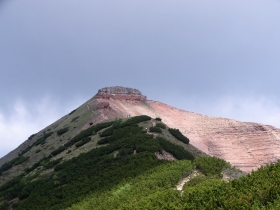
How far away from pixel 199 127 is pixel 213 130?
3.24 meters

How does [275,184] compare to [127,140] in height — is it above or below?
below

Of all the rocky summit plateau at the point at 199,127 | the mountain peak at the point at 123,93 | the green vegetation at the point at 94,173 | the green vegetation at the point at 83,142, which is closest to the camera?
the green vegetation at the point at 94,173

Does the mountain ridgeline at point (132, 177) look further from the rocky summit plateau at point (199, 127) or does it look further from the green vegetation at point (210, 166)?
the rocky summit plateau at point (199, 127)

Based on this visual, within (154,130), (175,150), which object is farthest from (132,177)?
(154,130)

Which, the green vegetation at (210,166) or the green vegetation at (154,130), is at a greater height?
the green vegetation at (154,130)

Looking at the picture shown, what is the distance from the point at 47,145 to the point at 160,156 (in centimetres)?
2327

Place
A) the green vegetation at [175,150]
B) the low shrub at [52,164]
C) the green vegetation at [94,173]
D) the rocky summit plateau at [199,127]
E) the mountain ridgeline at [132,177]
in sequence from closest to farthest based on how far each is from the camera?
1. the mountain ridgeline at [132,177]
2. the green vegetation at [94,173]
3. the green vegetation at [175,150]
4. the low shrub at [52,164]
5. the rocky summit plateau at [199,127]

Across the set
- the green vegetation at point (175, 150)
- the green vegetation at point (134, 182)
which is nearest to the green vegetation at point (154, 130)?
the green vegetation at point (134, 182)

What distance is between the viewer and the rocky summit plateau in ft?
186

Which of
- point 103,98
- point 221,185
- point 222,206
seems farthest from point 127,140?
point 103,98

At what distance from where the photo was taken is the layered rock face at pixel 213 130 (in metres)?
59.2

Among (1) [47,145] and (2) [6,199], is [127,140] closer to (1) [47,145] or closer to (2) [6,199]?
(2) [6,199]

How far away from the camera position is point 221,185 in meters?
13.7

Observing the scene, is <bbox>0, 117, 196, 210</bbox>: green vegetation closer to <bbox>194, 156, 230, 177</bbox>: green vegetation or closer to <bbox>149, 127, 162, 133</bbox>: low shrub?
<bbox>194, 156, 230, 177</bbox>: green vegetation
